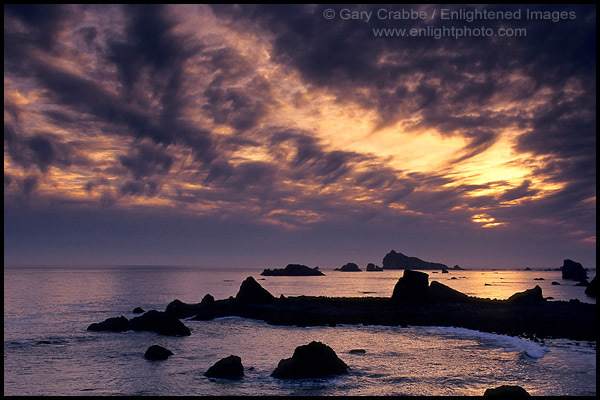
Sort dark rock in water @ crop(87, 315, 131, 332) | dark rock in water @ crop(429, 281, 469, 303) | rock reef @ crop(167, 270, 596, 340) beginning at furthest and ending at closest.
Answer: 1. dark rock in water @ crop(429, 281, 469, 303)
2. rock reef @ crop(167, 270, 596, 340)
3. dark rock in water @ crop(87, 315, 131, 332)

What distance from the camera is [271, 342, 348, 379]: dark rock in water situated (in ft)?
86.0

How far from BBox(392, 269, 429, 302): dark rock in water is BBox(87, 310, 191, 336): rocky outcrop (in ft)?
127

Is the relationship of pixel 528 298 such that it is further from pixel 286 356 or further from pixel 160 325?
pixel 160 325

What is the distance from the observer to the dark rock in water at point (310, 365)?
26.2 meters

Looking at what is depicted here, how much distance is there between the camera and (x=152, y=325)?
4525cm

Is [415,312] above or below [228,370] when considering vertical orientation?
below

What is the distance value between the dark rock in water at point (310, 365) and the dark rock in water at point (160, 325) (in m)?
21.3

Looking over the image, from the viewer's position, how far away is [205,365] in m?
30.7

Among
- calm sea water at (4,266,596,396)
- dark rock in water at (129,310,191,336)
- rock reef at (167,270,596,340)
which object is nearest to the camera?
calm sea water at (4,266,596,396)

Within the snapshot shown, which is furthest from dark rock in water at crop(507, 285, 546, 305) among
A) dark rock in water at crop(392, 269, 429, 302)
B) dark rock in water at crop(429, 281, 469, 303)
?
dark rock in water at crop(392, 269, 429, 302)

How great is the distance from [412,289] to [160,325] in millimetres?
42418

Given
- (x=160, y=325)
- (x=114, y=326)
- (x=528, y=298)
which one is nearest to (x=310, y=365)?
(x=160, y=325)

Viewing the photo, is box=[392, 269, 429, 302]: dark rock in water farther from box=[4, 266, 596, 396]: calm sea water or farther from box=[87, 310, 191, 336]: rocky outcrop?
box=[87, 310, 191, 336]: rocky outcrop

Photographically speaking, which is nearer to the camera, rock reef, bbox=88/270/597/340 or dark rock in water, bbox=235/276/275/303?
rock reef, bbox=88/270/597/340
